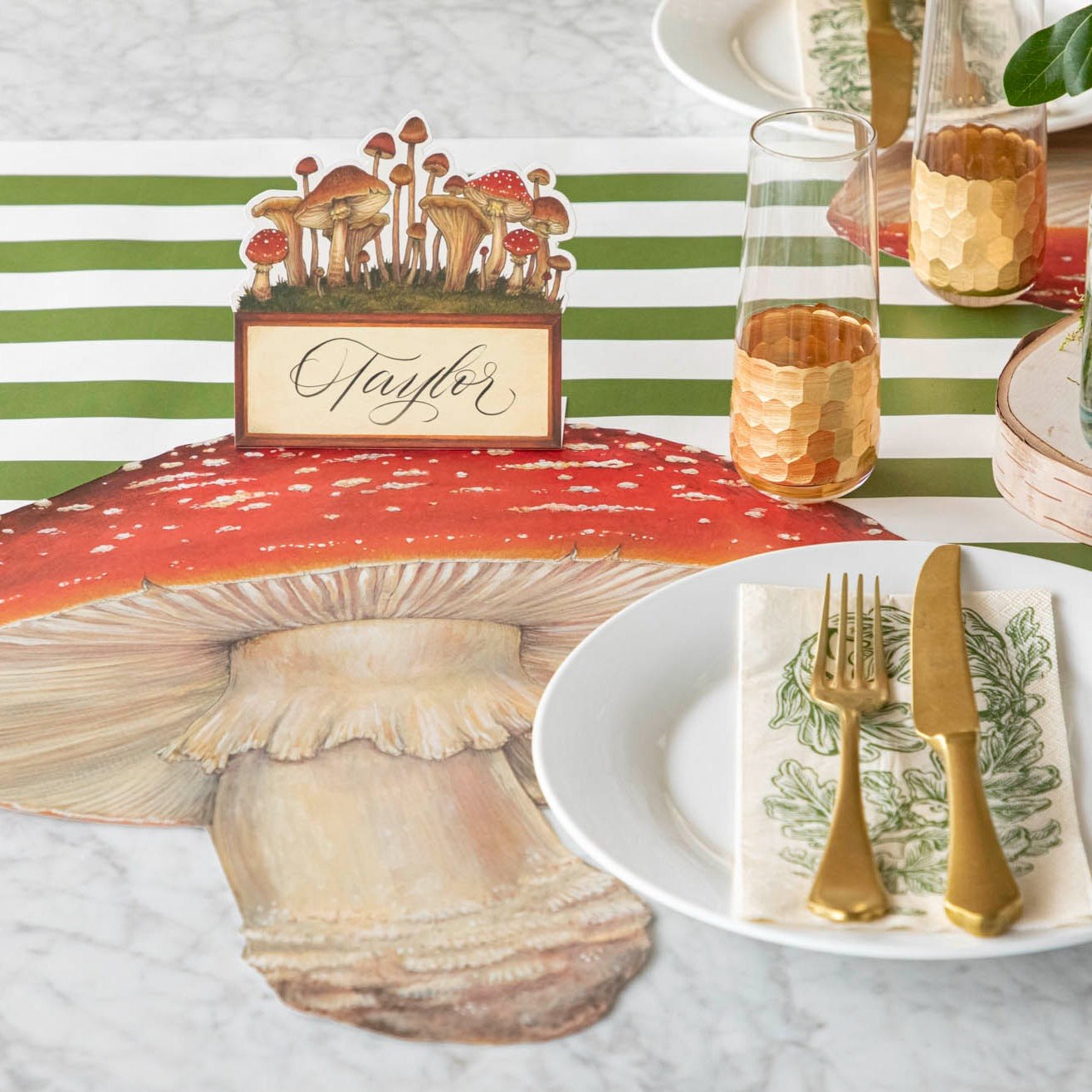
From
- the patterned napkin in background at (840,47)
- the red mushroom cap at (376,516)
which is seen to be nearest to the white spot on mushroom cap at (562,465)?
the red mushroom cap at (376,516)

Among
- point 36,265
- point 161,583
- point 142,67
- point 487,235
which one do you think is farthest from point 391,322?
point 142,67

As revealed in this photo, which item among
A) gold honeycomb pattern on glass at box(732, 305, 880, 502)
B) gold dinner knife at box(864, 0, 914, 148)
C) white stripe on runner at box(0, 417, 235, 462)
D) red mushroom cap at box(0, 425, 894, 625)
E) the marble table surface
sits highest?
gold dinner knife at box(864, 0, 914, 148)

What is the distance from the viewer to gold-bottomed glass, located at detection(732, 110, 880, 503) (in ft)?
2.33

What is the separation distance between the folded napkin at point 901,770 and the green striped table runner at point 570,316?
135mm

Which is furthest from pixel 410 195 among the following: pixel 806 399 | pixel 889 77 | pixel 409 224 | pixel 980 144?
pixel 889 77

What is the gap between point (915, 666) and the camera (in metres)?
0.61

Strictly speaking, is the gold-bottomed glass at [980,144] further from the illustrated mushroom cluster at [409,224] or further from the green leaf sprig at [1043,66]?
the illustrated mushroom cluster at [409,224]

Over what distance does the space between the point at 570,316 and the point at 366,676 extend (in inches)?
14.7

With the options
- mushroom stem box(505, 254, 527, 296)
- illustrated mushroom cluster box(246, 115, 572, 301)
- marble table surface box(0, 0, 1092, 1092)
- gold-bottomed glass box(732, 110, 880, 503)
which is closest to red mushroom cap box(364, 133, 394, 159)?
illustrated mushroom cluster box(246, 115, 572, 301)

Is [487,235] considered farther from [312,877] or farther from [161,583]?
[312,877]

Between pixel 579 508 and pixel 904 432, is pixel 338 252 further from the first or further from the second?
pixel 904 432

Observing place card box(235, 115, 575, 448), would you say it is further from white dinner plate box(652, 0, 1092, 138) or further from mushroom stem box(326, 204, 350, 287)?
white dinner plate box(652, 0, 1092, 138)

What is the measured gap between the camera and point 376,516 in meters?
0.77

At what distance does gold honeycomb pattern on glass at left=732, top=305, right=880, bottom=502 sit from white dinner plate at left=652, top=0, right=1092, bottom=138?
0.40m
